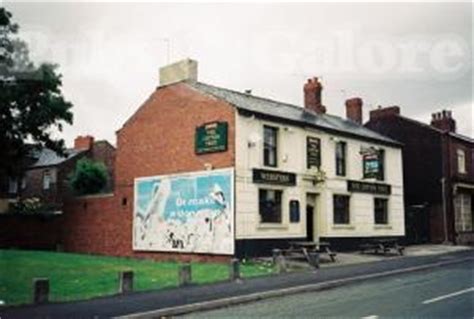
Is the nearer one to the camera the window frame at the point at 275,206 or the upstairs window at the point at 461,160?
the window frame at the point at 275,206

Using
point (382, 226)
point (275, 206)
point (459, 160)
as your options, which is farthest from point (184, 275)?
point (459, 160)

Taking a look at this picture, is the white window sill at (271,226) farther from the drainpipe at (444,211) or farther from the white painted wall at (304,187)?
the drainpipe at (444,211)

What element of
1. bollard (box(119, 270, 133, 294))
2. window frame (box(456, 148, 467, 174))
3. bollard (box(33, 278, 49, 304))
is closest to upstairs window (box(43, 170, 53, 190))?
window frame (box(456, 148, 467, 174))

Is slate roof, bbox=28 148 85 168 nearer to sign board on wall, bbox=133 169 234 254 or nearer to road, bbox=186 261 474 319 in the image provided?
sign board on wall, bbox=133 169 234 254

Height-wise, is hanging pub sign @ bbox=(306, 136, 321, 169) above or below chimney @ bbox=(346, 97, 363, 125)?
below

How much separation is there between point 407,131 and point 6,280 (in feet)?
95.3

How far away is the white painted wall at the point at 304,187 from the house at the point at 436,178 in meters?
4.32

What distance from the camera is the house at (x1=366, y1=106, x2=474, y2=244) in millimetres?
37812

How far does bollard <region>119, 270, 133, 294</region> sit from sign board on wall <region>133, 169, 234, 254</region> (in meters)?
9.35

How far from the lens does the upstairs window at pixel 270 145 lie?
26734mm

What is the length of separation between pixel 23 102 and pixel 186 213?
8.83 meters

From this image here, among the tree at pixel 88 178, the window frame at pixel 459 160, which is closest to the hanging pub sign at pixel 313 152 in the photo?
the window frame at pixel 459 160

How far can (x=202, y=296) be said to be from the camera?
47.9 ft

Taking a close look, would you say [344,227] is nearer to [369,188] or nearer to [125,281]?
[369,188]
